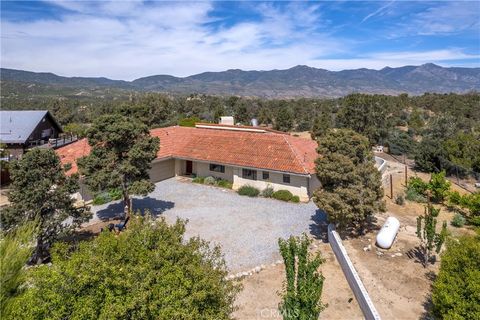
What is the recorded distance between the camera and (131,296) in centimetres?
653

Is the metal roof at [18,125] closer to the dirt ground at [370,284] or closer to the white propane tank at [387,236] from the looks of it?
the dirt ground at [370,284]

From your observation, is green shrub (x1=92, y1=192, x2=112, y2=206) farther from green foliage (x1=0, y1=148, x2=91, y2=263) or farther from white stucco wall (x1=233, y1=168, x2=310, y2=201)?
white stucco wall (x1=233, y1=168, x2=310, y2=201)

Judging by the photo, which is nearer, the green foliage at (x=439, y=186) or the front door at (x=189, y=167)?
the green foliage at (x=439, y=186)

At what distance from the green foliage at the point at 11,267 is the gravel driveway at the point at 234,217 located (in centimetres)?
1047

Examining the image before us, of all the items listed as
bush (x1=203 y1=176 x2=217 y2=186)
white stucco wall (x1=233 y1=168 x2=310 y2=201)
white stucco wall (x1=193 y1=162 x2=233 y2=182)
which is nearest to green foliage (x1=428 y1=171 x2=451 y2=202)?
white stucco wall (x1=233 y1=168 x2=310 y2=201)

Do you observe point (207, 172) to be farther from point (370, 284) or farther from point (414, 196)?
point (370, 284)

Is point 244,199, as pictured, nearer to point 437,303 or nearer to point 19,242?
point 437,303

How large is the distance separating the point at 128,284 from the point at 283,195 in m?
19.6

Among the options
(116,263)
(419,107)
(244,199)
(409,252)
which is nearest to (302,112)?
(419,107)

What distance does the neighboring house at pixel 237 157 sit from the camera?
25594 mm

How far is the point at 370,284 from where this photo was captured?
44.8 feet

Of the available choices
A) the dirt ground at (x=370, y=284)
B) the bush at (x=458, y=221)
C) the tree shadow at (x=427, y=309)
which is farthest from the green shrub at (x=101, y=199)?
the bush at (x=458, y=221)

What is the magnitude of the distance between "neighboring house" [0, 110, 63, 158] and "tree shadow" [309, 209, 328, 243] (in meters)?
31.4

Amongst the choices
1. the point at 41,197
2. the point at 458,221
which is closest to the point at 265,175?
the point at 458,221
